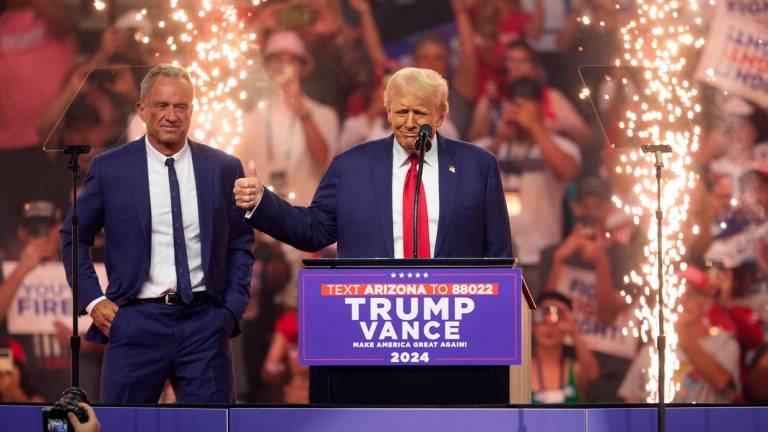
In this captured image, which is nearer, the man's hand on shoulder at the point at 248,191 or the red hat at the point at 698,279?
the man's hand on shoulder at the point at 248,191

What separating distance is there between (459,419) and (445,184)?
105 centimetres

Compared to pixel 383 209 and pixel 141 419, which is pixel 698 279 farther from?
pixel 141 419

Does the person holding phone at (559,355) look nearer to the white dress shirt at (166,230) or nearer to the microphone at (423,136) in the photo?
the white dress shirt at (166,230)

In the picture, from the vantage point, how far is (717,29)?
267 inches

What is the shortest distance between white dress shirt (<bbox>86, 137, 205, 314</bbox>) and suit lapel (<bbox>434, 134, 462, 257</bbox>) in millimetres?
737

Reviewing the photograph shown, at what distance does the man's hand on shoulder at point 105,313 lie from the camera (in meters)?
3.90

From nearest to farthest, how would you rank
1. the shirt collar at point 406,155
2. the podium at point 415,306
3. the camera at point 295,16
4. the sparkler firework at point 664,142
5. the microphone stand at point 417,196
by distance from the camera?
1. the podium at point 415,306
2. the microphone stand at point 417,196
3. the shirt collar at point 406,155
4. the sparkler firework at point 664,142
5. the camera at point 295,16

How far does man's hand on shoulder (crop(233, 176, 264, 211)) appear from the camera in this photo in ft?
10.9

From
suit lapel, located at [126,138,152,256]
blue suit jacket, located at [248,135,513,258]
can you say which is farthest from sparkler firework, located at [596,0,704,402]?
suit lapel, located at [126,138,152,256]

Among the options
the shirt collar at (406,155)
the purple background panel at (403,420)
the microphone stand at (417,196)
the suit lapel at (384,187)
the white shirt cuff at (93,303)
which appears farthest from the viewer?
the white shirt cuff at (93,303)

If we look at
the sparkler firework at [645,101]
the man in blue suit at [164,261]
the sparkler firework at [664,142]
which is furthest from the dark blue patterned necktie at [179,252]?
the sparkler firework at [664,142]

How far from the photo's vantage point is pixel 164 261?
388 centimetres

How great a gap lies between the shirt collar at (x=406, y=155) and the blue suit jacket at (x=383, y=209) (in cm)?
2

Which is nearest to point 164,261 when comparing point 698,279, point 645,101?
point 645,101
